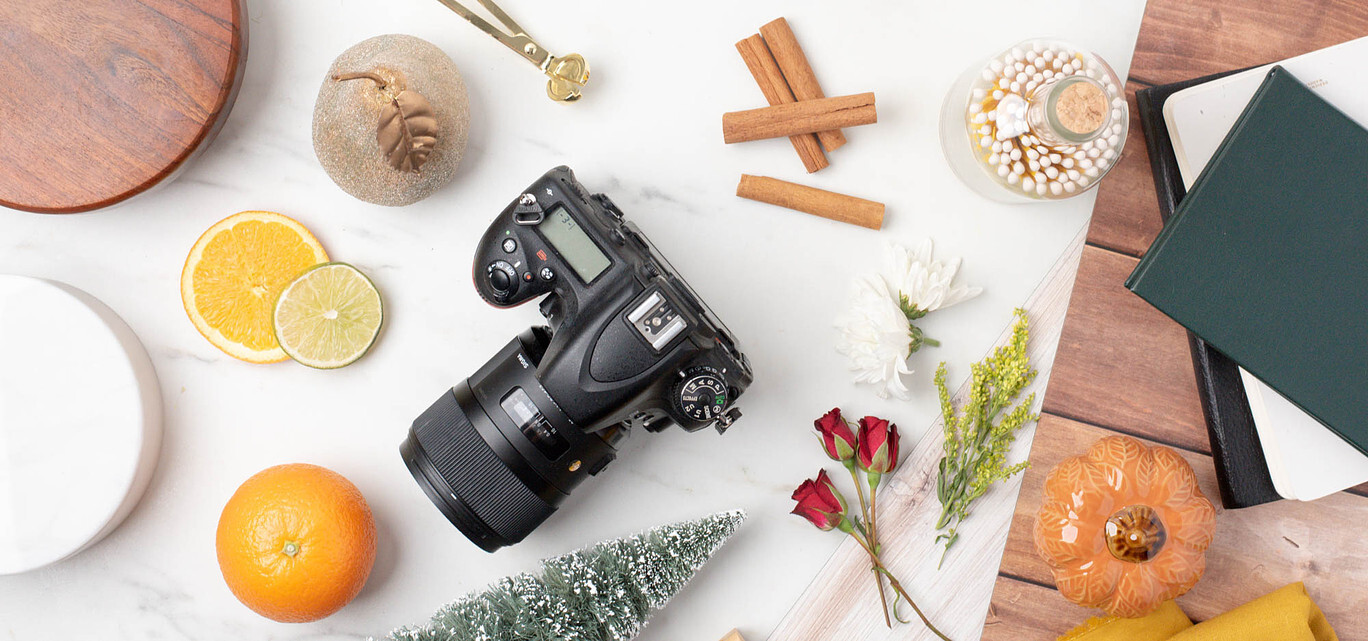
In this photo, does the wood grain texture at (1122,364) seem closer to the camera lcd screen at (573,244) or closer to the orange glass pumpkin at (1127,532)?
the orange glass pumpkin at (1127,532)

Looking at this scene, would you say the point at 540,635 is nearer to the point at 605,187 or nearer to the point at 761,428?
A: the point at 761,428

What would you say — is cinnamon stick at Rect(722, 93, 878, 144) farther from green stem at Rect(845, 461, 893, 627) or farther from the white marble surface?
green stem at Rect(845, 461, 893, 627)

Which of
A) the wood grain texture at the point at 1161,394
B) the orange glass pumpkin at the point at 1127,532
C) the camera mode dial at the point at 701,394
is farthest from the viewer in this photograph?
the wood grain texture at the point at 1161,394

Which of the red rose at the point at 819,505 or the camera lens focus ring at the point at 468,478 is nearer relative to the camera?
the camera lens focus ring at the point at 468,478

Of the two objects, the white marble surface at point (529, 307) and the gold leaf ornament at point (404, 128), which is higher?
the gold leaf ornament at point (404, 128)

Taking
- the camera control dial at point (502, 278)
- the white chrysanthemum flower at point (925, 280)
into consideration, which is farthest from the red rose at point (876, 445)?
the camera control dial at point (502, 278)

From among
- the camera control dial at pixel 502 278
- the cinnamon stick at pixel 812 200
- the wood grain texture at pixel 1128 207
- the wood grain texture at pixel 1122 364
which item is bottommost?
the wood grain texture at pixel 1122 364

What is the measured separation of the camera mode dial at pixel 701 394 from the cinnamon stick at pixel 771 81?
33 centimetres

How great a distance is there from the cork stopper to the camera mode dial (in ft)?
1.39

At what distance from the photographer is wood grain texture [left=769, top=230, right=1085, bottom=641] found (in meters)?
0.94

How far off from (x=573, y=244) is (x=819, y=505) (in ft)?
1.30

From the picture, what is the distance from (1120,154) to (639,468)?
2.09 ft

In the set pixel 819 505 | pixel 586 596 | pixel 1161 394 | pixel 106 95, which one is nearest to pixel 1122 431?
pixel 1161 394

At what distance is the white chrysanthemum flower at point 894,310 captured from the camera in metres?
0.89
